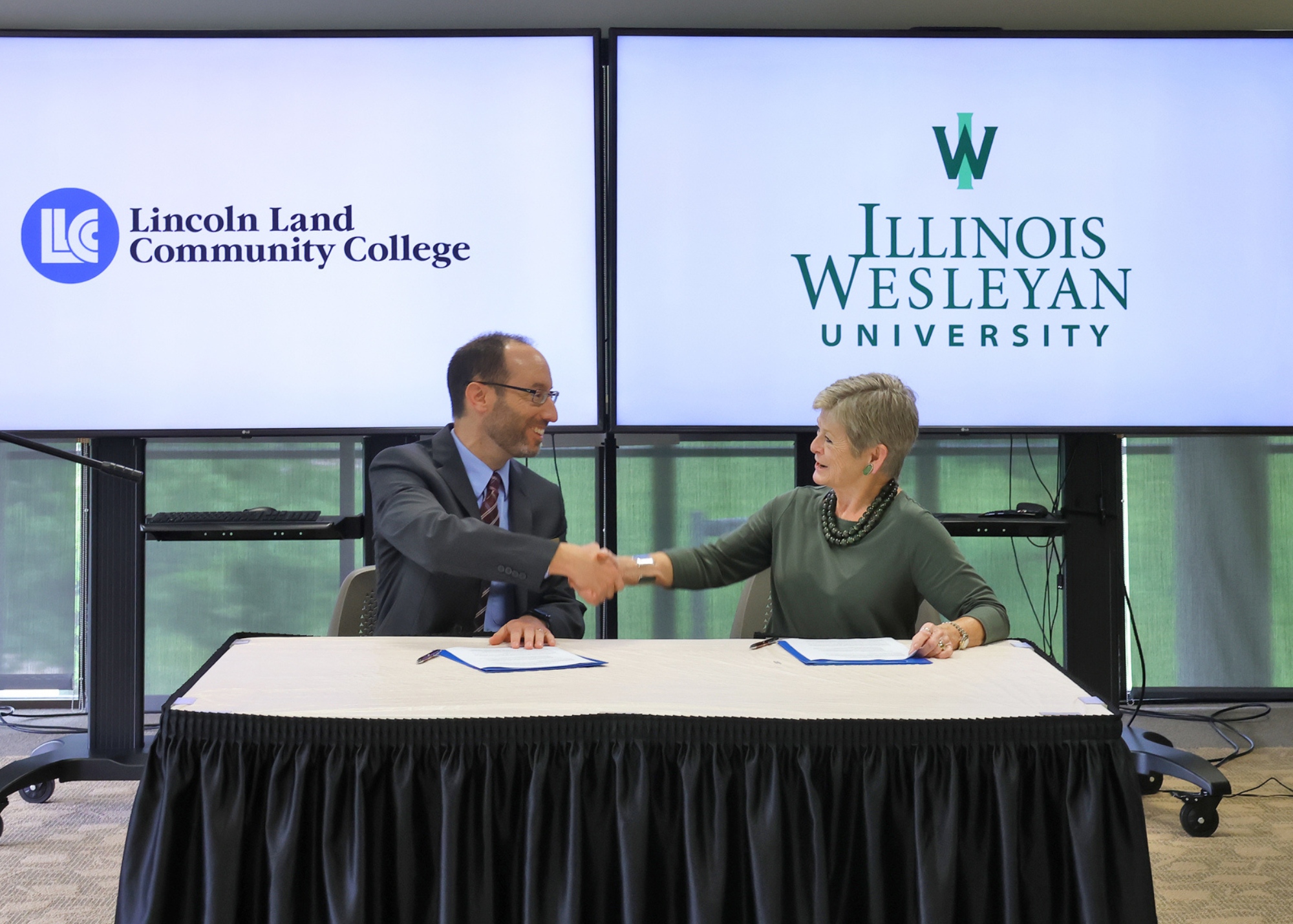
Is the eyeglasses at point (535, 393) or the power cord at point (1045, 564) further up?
the eyeglasses at point (535, 393)

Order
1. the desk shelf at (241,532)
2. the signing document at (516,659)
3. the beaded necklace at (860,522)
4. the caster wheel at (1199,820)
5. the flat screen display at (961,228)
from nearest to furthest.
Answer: the signing document at (516,659) < the beaded necklace at (860,522) < the caster wheel at (1199,820) < the desk shelf at (241,532) < the flat screen display at (961,228)

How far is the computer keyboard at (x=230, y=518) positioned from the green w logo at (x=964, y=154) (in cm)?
227

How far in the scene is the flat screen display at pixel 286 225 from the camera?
3.30 m

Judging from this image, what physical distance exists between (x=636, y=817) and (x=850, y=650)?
23.9 inches

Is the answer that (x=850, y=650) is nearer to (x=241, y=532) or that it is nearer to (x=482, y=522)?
(x=482, y=522)

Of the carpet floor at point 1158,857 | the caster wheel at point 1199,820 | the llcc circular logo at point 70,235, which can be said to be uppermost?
the llcc circular logo at point 70,235

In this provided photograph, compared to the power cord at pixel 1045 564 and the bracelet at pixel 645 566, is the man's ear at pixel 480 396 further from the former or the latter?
the power cord at pixel 1045 564

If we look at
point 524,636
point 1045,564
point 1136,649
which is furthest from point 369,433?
point 1136,649

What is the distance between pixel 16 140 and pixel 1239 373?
3892mm

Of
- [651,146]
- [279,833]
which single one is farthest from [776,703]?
[651,146]

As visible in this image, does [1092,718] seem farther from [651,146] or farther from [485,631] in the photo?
[651,146]

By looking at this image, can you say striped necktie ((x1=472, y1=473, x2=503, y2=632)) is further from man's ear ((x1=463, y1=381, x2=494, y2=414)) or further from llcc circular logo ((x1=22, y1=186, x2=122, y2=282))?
llcc circular logo ((x1=22, y1=186, x2=122, y2=282))

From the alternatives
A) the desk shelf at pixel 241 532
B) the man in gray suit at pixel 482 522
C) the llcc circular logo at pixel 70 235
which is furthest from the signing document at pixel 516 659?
the llcc circular logo at pixel 70 235

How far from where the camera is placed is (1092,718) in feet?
4.94
